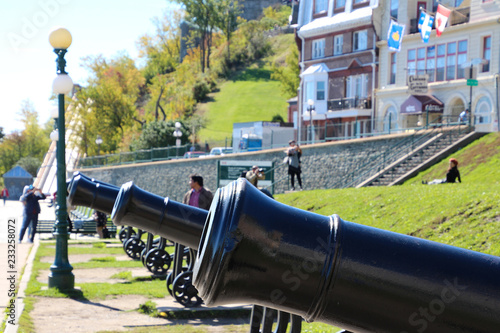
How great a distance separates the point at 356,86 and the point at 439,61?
7.12 metres

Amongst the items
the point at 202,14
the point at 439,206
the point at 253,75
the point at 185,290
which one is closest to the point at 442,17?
the point at 439,206

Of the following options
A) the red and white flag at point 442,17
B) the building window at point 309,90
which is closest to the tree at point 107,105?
the building window at point 309,90

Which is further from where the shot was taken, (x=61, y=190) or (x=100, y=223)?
(x=100, y=223)

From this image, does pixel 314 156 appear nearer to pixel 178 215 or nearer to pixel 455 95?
pixel 455 95

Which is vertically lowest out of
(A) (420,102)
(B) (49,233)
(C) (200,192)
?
(B) (49,233)

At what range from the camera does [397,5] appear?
39.1 meters

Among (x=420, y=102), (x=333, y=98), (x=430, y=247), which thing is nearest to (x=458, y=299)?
(x=430, y=247)

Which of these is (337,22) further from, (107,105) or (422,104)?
(107,105)

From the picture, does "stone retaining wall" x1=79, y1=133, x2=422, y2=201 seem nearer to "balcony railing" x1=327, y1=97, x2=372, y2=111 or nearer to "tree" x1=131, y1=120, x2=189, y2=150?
"balcony railing" x1=327, y1=97, x2=372, y2=111

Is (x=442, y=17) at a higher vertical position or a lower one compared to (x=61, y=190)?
higher

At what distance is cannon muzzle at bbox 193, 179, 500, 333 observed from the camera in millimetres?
2486

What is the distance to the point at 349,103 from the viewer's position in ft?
140

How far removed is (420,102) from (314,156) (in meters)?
8.31

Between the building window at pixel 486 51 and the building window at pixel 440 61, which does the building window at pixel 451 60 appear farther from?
the building window at pixel 486 51
